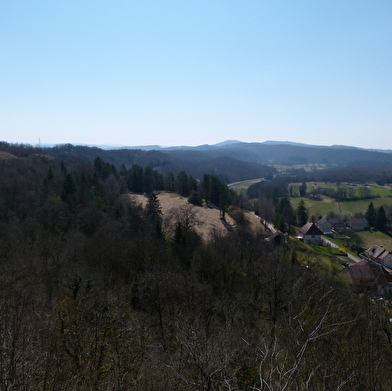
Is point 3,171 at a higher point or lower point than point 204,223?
higher

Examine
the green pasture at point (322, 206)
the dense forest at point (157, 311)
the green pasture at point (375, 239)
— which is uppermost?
the dense forest at point (157, 311)

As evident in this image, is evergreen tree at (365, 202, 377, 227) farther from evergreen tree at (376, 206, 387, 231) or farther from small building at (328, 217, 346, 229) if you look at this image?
small building at (328, 217, 346, 229)

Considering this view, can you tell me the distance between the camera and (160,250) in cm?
2073

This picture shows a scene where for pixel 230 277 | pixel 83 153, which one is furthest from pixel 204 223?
pixel 83 153

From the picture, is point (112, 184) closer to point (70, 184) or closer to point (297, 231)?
point (70, 184)

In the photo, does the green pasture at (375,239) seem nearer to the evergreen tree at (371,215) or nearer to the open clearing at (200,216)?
the evergreen tree at (371,215)

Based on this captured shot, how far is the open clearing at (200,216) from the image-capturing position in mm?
33812

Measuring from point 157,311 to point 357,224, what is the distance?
201 ft

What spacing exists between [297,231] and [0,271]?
49370 millimetres

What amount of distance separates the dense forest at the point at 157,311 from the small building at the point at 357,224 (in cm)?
4020

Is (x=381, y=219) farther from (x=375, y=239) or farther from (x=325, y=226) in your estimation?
(x=325, y=226)

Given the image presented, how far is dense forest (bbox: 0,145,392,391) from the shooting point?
5.93 meters

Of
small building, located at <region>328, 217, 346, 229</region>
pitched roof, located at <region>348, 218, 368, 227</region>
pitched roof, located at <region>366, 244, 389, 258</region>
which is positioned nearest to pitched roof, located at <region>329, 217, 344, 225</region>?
small building, located at <region>328, 217, 346, 229</region>

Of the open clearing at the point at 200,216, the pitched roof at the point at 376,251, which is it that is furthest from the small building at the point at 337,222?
the open clearing at the point at 200,216
